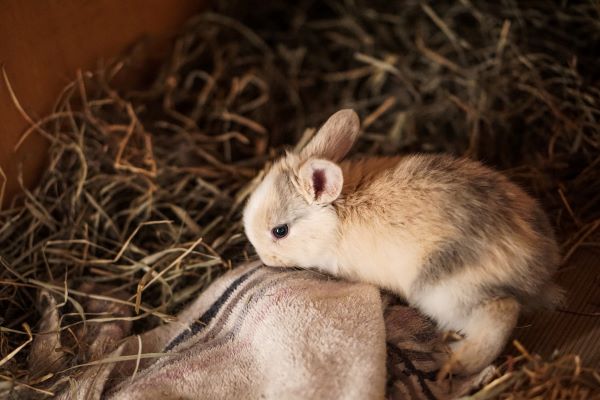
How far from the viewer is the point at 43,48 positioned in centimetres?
268

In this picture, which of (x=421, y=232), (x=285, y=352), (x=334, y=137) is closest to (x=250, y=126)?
(x=334, y=137)

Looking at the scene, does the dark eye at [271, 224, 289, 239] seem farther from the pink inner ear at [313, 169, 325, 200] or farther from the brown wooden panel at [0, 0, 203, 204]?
the brown wooden panel at [0, 0, 203, 204]

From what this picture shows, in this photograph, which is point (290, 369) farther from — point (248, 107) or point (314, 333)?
point (248, 107)

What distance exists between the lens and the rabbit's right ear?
240 cm

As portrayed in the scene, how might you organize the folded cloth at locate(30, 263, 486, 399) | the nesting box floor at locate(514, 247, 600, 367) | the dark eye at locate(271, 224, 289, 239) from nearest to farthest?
the folded cloth at locate(30, 263, 486, 399), the nesting box floor at locate(514, 247, 600, 367), the dark eye at locate(271, 224, 289, 239)

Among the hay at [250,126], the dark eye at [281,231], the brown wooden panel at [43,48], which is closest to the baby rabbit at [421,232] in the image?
the dark eye at [281,231]

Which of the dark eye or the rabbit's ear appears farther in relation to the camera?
the dark eye

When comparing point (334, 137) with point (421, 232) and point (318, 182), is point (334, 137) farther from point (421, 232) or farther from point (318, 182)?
point (421, 232)

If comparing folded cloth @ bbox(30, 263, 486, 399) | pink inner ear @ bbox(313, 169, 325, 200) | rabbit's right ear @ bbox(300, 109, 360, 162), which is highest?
rabbit's right ear @ bbox(300, 109, 360, 162)

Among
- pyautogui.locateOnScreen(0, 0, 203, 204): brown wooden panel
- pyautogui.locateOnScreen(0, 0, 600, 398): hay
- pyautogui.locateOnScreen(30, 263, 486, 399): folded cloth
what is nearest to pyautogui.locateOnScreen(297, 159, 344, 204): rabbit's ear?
pyautogui.locateOnScreen(30, 263, 486, 399): folded cloth

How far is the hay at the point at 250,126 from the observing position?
259 cm

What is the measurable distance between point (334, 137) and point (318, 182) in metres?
0.24

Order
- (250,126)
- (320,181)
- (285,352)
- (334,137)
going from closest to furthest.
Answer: (285,352) → (320,181) → (334,137) → (250,126)

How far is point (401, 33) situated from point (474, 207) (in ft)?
5.79
